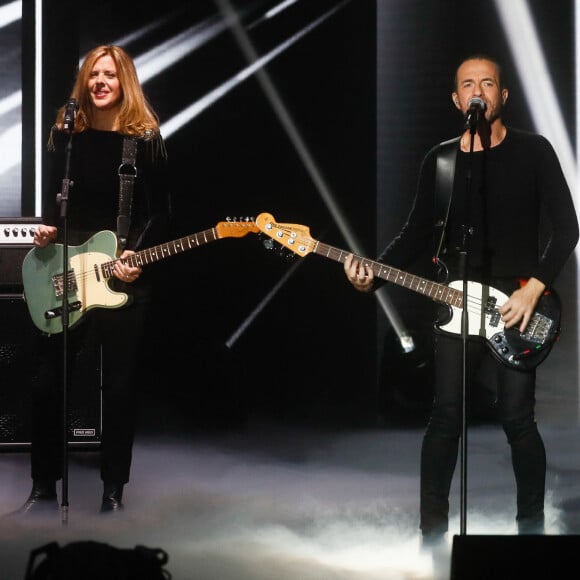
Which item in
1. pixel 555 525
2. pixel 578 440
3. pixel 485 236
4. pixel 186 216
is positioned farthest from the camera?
pixel 186 216

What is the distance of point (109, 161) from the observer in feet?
13.4

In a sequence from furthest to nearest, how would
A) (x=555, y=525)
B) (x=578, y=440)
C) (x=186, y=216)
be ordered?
(x=186, y=216) → (x=578, y=440) → (x=555, y=525)

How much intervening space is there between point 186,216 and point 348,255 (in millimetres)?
2323

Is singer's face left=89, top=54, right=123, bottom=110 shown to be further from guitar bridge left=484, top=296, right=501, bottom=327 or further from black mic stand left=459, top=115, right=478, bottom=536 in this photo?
guitar bridge left=484, top=296, right=501, bottom=327

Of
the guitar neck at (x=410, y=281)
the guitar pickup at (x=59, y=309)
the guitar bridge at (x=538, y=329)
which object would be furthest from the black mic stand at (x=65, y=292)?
the guitar bridge at (x=538, y=329)

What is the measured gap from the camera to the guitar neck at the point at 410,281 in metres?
3.65

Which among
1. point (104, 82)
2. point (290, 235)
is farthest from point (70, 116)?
point (290, 235)

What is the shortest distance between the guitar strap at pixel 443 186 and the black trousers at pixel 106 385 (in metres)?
1.16

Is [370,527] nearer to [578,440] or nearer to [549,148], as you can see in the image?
[549,148]

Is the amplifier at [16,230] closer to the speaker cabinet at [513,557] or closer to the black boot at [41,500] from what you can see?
the black boot at [41,500]

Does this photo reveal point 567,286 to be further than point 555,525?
Yes

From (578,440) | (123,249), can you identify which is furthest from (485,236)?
(578,440)

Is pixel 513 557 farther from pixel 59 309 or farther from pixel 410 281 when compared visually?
pixel 59 309

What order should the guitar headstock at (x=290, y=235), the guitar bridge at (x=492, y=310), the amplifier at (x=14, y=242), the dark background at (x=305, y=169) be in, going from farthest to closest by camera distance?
the dark background at (x=305, y=169) < the amplifier at (x=14, y=242) < the guitar headstock at (x=290, y=235) < the guitar bridge at (x=492, y=310)
